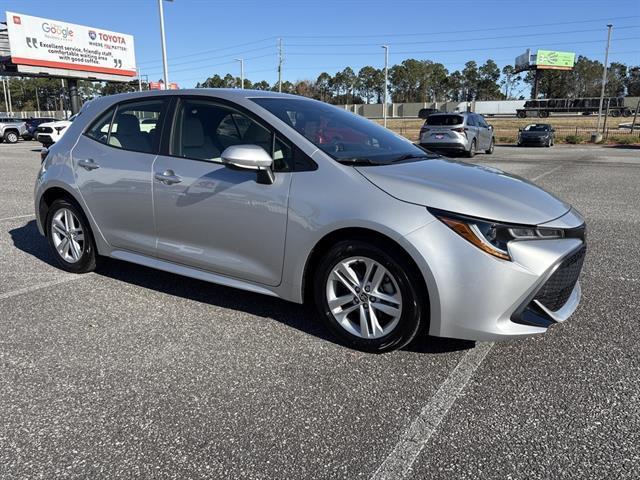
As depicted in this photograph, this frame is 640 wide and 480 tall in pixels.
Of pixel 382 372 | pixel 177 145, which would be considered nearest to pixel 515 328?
pixel 382 372

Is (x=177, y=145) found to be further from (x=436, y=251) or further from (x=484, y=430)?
(x=484, y=430)

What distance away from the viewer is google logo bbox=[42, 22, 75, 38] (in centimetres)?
3606

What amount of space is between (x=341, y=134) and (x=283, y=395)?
75.8 inches

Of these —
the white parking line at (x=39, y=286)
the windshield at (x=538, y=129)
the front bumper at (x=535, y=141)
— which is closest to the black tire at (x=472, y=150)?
the front bumper at (x=535, y=141)

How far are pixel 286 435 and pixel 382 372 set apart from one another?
30.5 inches

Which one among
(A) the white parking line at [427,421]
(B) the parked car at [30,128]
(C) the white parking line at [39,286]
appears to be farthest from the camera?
(B) the parked car at [30,128]

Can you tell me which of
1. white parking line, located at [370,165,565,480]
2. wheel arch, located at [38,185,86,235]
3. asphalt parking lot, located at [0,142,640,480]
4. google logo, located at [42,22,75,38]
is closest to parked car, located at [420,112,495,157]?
asphalt parking lot, located at [0,142,640,480]

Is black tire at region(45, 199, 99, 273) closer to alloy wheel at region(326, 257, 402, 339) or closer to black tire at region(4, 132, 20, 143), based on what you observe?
alloy wheel at region(326, 257, 402, 339)

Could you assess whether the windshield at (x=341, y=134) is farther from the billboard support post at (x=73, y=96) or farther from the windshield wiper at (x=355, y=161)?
the billboard support post at (x=73, y=96)

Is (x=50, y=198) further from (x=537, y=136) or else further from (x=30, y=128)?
(x=30, y=128)

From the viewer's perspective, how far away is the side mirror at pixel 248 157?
3184 millimetres

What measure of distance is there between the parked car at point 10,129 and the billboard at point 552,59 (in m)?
87.3

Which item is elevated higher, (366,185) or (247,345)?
(366,185)

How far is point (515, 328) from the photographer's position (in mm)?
2850
